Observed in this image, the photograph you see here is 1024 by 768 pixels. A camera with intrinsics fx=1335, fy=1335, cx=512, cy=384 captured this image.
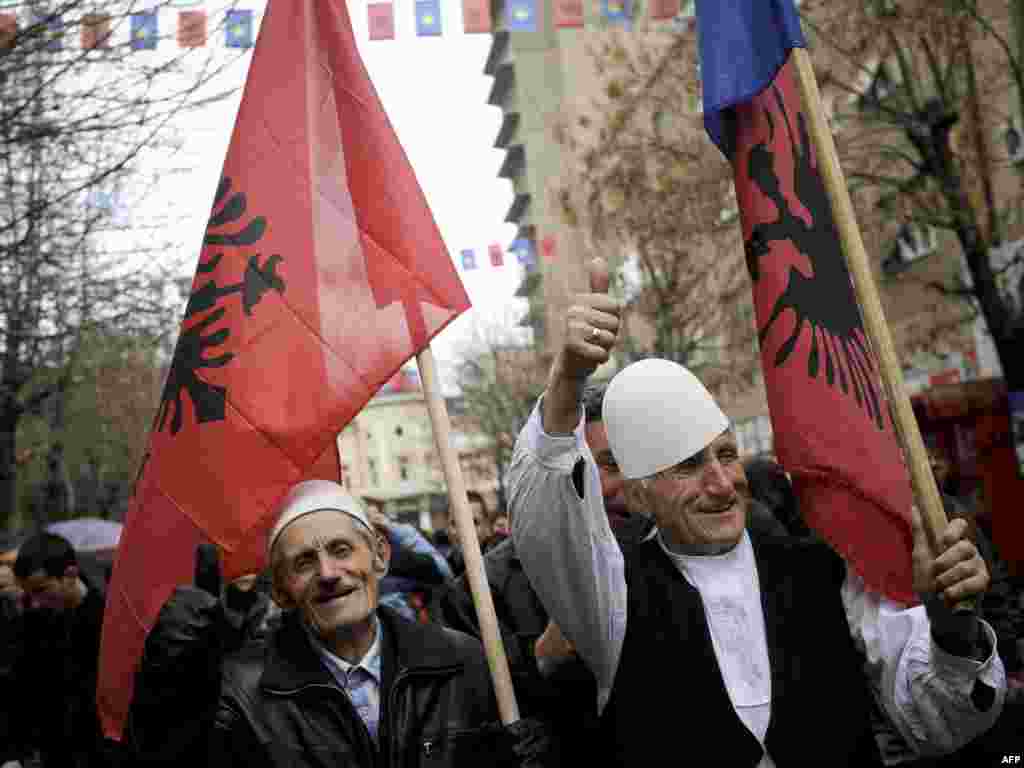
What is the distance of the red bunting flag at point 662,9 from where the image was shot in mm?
10320

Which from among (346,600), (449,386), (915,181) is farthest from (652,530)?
(449,386)

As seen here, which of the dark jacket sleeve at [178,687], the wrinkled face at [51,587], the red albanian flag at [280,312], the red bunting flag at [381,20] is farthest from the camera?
the red bunting flag at [381,20]

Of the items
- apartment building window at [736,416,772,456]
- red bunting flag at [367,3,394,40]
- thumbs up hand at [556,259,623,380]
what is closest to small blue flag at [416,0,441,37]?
red bunting flag at [367,3,394,40]

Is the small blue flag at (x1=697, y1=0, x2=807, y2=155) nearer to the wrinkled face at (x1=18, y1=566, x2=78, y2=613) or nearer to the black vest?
the black vest

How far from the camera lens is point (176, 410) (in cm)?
389

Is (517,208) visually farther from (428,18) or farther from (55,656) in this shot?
(55,656)

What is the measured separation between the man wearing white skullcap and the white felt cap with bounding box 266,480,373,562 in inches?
28.1

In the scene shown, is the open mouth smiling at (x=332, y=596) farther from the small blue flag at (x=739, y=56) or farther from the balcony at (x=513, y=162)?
the balcony at (x=513, y=162)

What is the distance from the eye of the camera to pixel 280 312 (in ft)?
12.9

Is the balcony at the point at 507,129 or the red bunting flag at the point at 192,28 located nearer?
the red bunting flag at the point at 192,28

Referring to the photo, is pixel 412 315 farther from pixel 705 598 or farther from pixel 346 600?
pixel 705 598

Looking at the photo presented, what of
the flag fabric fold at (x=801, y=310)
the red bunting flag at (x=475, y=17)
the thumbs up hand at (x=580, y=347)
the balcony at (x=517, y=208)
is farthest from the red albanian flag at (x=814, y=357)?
the balcony at (x=517, y=208)

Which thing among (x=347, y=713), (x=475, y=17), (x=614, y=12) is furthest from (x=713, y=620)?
(x=614, y=12)

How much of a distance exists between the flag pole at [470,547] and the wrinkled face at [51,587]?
3.18 metres
